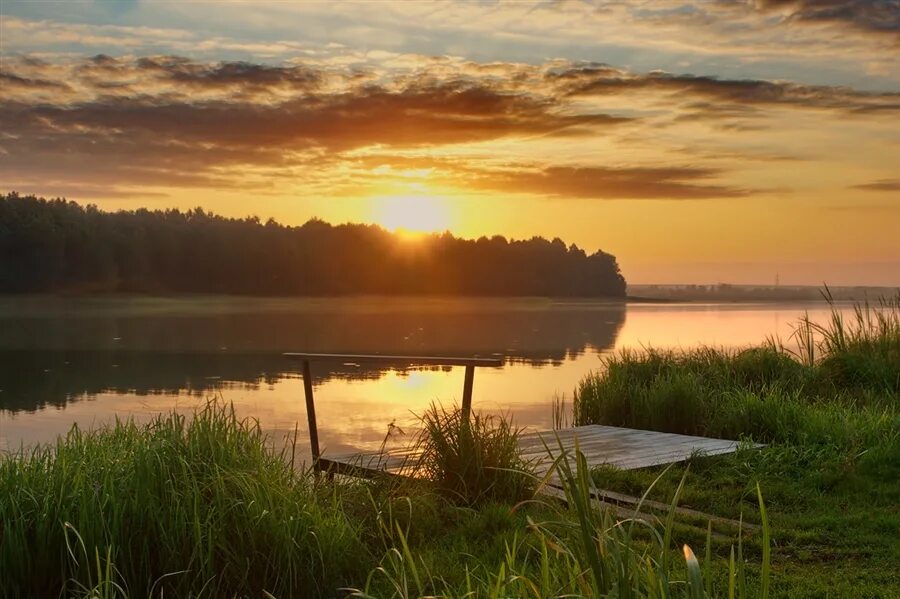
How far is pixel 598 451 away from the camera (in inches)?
325

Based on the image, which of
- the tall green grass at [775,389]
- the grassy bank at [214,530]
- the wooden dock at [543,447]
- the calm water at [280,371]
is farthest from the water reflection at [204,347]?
the grassy bank at [214,530]

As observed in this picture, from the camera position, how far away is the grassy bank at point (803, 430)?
18.5 feet

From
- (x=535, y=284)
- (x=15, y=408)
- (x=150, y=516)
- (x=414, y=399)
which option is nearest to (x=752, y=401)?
(x=150, y=516)

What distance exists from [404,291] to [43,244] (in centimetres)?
3092

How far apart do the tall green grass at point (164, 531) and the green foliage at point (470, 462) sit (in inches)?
44.4

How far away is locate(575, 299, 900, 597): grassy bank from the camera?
564cm

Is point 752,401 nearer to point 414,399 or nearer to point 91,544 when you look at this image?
point 91,544

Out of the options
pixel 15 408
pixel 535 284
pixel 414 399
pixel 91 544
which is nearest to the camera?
pixel 91 544

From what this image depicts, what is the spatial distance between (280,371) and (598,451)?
611 inches

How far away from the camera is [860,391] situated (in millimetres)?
11344

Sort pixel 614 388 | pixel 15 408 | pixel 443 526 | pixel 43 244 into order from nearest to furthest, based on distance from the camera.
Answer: pixel 443 526 < pixel 614 388 < pixel 15 408 < pixel 43 244

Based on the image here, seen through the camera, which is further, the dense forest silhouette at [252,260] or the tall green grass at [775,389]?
the dense forest silhouette at [252,260]

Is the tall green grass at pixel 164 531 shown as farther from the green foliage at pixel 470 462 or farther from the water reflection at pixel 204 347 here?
the water reflection at pixel 204 347

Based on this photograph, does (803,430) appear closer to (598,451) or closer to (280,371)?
(598,451)
